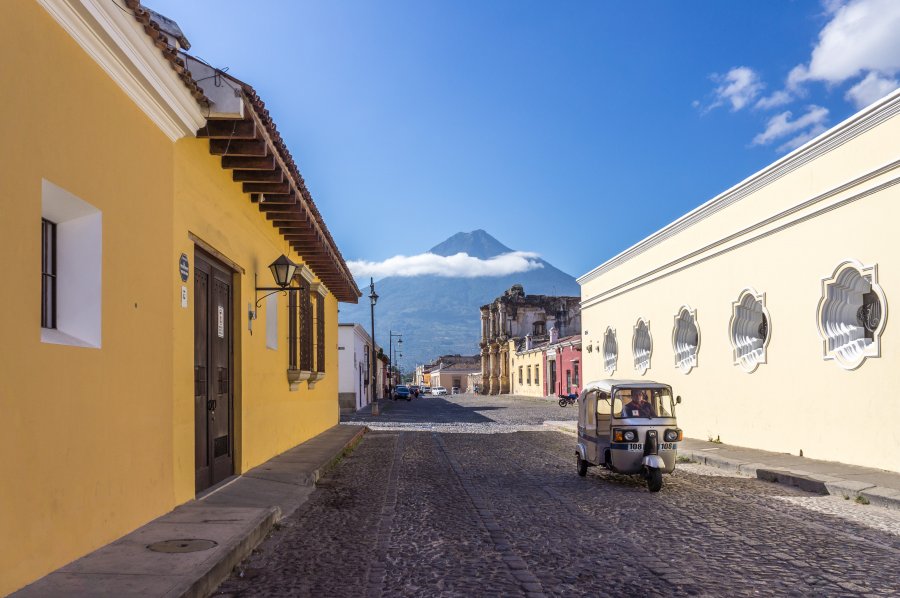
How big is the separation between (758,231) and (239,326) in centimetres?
955

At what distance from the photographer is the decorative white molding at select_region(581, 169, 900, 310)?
440 inches

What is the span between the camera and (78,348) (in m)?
5.28

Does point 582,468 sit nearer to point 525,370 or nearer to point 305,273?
point 305,273

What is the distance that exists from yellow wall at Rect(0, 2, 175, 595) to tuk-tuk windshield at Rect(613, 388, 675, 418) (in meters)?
5.94

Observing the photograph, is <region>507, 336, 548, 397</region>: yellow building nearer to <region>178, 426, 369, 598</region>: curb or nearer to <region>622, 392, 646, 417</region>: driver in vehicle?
<region>622, 392, 646, 417</region>: driver in vehicle

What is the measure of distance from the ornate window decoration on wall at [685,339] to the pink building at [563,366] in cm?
2432

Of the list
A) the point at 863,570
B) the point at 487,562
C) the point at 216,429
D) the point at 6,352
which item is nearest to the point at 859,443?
the point at 863,570

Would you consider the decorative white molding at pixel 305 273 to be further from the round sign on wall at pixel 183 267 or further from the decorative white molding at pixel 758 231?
the decorative white molding at pixel 758 231

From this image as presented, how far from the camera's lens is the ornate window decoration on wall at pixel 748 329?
14.9m

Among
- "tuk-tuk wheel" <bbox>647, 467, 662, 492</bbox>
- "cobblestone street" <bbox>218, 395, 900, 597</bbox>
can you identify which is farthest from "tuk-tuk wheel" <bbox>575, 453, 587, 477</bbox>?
"tuk-tuk wheel" <bbox>647, 467, 662, 492</bbox>

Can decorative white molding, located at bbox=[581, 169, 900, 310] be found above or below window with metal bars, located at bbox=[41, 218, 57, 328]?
above

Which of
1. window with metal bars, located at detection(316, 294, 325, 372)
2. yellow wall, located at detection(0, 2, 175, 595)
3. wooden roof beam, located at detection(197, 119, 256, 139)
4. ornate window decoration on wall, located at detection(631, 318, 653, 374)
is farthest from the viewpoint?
ornate window decoration on wall, located at detection(631, 318, 653, 374)

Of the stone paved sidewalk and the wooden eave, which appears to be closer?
the wooden eave

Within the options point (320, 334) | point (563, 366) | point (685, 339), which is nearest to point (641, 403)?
point (685, 339)
